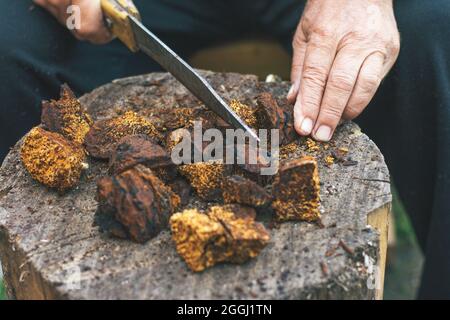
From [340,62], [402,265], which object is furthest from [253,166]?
[402,265]

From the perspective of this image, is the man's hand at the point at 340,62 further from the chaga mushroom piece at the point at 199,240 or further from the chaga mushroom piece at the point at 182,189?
the chaga mushroom piece at the point at 199,240

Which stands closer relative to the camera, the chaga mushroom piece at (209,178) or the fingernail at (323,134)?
the chaga mushroom piece at (209,178)

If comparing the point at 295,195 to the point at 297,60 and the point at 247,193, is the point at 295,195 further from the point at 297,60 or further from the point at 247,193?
the point at 297,60

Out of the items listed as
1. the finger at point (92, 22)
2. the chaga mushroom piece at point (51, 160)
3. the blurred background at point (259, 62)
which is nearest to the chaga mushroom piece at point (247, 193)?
the chaga mushroom piece at point (51, 160)

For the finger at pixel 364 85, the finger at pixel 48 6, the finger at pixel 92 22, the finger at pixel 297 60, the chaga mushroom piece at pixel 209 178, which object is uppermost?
the finger at pixel 48 6
